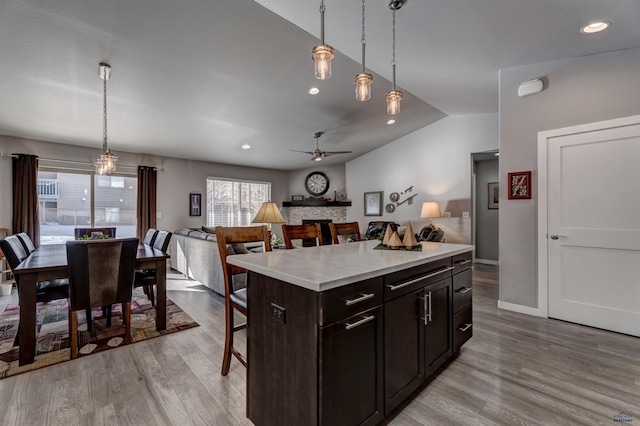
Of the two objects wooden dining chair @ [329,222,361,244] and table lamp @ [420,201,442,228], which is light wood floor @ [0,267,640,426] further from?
table lamp @ [420,201,442,228]

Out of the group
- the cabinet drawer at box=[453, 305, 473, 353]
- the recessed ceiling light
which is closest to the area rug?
the cabinet drawer at box=[453, 305, 473, 353]

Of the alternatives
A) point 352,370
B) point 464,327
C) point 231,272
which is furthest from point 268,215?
point 352,370

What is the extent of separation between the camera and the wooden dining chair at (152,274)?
317cm

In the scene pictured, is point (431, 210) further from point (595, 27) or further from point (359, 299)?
point (359, 299)

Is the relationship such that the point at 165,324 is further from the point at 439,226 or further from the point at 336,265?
the point at 439,226

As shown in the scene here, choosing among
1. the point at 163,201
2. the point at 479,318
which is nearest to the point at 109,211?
the point at 163,201

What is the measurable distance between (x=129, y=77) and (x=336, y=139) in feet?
13.2

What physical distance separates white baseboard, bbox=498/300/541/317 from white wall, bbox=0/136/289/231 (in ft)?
20.6

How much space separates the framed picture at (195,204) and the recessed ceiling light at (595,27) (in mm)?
6986

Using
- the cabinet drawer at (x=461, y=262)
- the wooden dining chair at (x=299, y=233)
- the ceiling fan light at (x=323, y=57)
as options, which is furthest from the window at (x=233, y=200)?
the cabinet drawer at (x=461, y=262)

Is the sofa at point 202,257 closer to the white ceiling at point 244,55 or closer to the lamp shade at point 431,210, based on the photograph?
the white ceiling at point 244,55

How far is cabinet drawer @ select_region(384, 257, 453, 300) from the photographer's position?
5.02ft

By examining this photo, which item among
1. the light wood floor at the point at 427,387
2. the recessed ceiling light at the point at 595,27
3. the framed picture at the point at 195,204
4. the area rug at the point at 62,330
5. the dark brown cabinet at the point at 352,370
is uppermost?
the recessed ceiling light at the point at 595,27

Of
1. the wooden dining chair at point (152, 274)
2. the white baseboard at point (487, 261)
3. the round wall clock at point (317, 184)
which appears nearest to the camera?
the wooden dining chair at point (152, 274)
